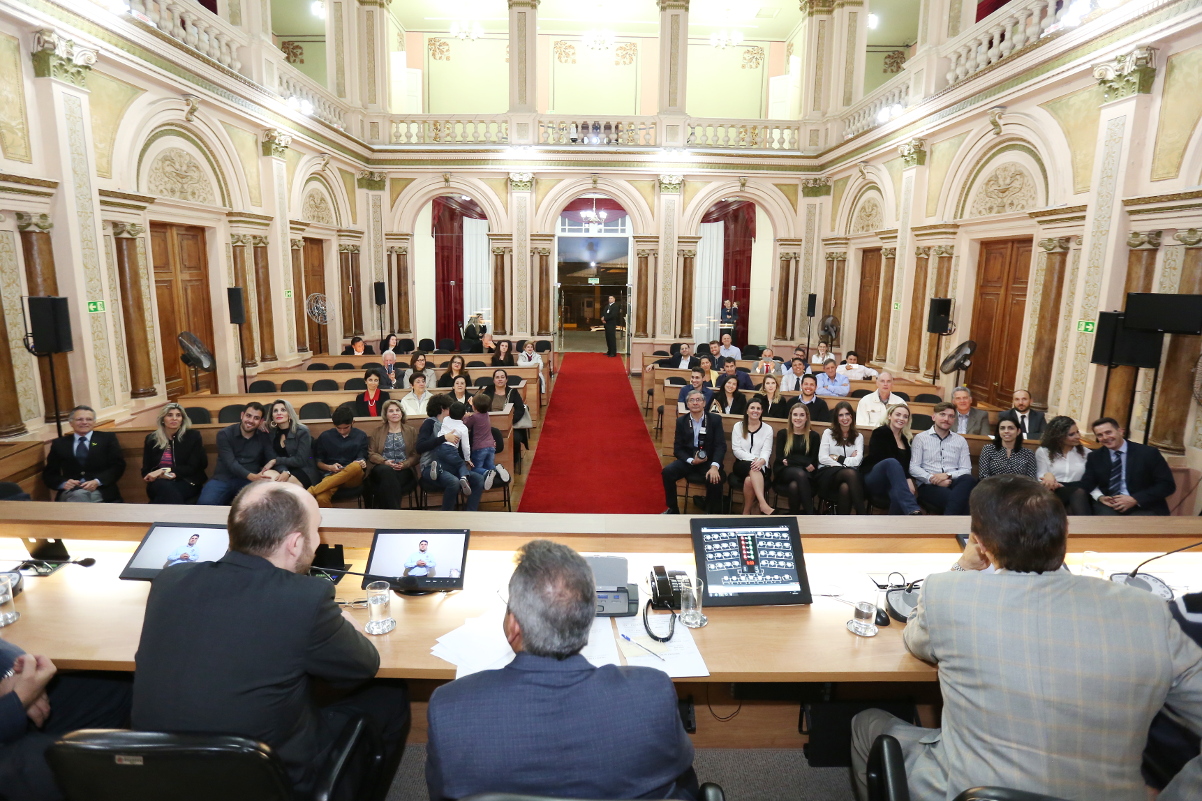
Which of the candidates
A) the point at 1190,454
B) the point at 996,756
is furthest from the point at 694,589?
the point at 1190,454

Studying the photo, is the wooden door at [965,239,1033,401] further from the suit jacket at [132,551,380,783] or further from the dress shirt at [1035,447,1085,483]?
the suit jacket at [132,551,380,783]

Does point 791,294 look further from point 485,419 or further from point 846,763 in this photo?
point 846,763

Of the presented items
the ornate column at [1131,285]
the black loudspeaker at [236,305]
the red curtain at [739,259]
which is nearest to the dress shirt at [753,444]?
the ornate column at [1131,285]

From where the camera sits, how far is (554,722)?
1.47 metres

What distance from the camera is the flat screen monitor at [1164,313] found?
5250 millimetres

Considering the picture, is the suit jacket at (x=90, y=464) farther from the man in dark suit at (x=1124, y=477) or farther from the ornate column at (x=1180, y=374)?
the ornate column at (x=1180, y=374)

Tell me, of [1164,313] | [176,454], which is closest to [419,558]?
[176,454]

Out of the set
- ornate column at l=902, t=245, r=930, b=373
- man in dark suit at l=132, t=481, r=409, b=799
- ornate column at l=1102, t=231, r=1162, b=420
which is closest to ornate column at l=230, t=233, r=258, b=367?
man in dark suit at l=132, t=481, r=409, b=799

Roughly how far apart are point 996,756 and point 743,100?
17166 mm

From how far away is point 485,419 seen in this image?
19.6 feet

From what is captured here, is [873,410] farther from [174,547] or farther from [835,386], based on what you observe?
[174,547]

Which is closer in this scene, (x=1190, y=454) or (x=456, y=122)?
(x=1190, y=454)

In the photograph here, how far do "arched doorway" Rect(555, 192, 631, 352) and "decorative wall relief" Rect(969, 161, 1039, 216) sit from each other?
31.2 ft

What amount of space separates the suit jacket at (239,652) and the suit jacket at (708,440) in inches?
163
